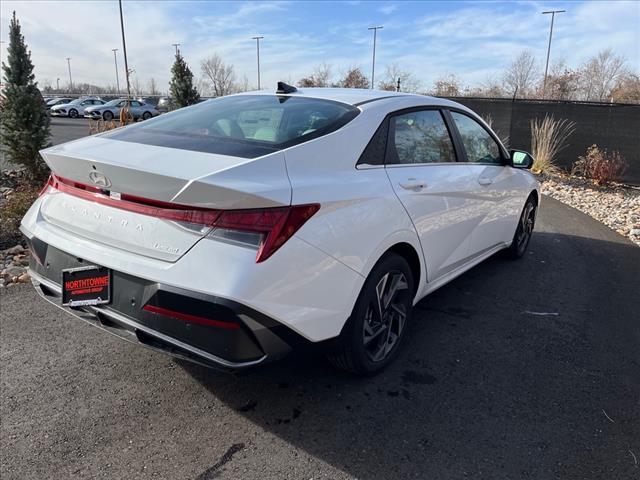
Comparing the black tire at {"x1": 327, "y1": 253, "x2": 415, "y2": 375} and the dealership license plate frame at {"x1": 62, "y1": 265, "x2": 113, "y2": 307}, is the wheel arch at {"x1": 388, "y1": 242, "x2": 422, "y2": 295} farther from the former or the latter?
the dealership license plate frame at {"x1": 62, "y1": 265, "x2": 113, "y2": 307}

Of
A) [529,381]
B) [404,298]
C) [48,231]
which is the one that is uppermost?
[48,231]

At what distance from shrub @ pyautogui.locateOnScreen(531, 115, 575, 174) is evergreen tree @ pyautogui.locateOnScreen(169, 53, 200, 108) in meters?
11.6

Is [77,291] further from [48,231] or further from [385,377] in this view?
[385,377]

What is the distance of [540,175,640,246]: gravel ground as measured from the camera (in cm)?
728

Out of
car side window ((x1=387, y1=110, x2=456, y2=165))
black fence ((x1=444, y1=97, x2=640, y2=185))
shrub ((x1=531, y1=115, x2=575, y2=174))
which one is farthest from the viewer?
shrub ((x1=531, y1=115, x2=575, y2=174))

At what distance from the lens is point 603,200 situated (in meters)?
9.24

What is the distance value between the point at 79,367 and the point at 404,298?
2100 mm

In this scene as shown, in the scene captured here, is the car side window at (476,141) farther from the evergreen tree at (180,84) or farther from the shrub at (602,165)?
the evergreen tree at (180,84)

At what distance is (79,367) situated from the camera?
3.09m

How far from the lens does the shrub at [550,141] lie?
11523 millimetres

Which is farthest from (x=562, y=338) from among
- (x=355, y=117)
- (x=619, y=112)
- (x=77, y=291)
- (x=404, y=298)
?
(x=619, y=112)

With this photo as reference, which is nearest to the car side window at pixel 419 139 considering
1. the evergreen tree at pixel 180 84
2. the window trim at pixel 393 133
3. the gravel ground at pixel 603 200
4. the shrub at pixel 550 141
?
the window trim at pixel 393 133

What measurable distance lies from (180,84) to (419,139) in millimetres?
15620

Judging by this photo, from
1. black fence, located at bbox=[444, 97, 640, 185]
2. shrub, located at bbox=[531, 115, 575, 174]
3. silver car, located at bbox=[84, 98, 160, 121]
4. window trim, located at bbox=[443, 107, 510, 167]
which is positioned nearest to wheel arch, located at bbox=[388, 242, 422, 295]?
window trim, located at bbox=[443, 107, 510, 167]
